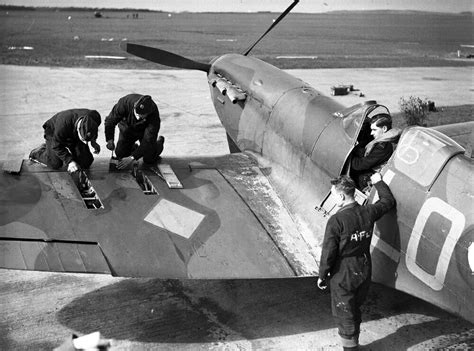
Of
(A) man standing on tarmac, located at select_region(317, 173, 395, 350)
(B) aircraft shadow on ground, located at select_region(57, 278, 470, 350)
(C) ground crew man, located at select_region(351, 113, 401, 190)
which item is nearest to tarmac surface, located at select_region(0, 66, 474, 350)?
(B) aircraft shadow on ground, located at select_region(57, 278, 470, 350)

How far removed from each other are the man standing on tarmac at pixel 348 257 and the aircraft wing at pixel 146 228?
60 cm

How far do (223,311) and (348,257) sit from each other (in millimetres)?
1764

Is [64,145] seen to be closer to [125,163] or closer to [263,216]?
[125,163]

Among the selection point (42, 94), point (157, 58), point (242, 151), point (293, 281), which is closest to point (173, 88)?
point (42, 94)

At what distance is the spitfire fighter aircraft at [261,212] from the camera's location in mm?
4680

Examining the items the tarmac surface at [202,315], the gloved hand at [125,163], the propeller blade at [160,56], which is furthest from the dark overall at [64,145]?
the propeller blade at [160,56]

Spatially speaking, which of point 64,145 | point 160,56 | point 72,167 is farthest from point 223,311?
point 160,56

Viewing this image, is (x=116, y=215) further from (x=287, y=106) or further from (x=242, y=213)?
(x=287, y=106)

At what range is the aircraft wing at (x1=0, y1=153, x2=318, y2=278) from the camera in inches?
191

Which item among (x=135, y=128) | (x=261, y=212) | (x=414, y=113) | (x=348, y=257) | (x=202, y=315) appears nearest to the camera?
(x=348, y=257)

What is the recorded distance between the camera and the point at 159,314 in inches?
222

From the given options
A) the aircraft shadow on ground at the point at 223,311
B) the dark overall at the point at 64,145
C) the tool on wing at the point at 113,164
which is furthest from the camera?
the tool on wing at the point at 113,164

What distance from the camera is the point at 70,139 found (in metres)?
6.00

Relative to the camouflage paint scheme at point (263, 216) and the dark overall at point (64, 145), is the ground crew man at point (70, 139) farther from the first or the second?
the camouflage paint scheme at point (263, 216)
